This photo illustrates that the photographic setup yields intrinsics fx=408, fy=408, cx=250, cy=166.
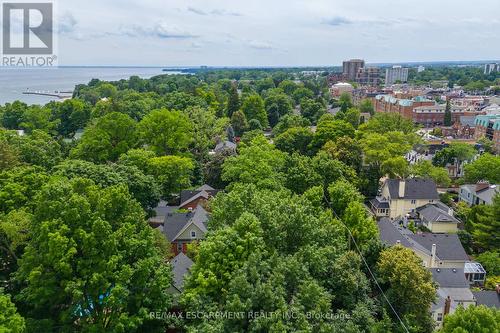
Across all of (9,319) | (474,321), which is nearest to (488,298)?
(474,321)

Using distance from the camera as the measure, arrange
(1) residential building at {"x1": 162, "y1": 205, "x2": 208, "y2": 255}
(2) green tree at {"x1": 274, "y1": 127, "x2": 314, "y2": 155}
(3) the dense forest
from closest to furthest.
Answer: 1. (3) the dense forest
2. (1) residential building at {"x1": 162, "y1": 205, "x2": 208, "y2": 255}
3. (2) green tree at {"x1": 274, "y1": 127, "x2": 314, "y2": 155}

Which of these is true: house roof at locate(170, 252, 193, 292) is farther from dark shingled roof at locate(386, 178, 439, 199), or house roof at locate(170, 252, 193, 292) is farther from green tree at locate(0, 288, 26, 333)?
dark shingled roof at locate(386, 178, 439, 199)

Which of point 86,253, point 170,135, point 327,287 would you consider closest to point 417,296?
point 327,287

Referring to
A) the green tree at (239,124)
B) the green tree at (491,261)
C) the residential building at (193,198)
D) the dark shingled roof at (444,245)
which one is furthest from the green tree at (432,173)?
the green tree at (239,124)

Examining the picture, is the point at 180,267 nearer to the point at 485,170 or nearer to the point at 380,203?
the point at 380,203

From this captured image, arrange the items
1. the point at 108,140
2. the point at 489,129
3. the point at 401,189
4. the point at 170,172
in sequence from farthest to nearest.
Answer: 1. the point at 489,129
2. the point at 108,140
3. the point at 401,189
4. the point at 170,172

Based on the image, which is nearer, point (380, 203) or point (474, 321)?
point (474, 321)

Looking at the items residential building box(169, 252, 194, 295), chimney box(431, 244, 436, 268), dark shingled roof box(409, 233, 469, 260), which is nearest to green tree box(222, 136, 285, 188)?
residential building box(169, 252, 194, 295)
